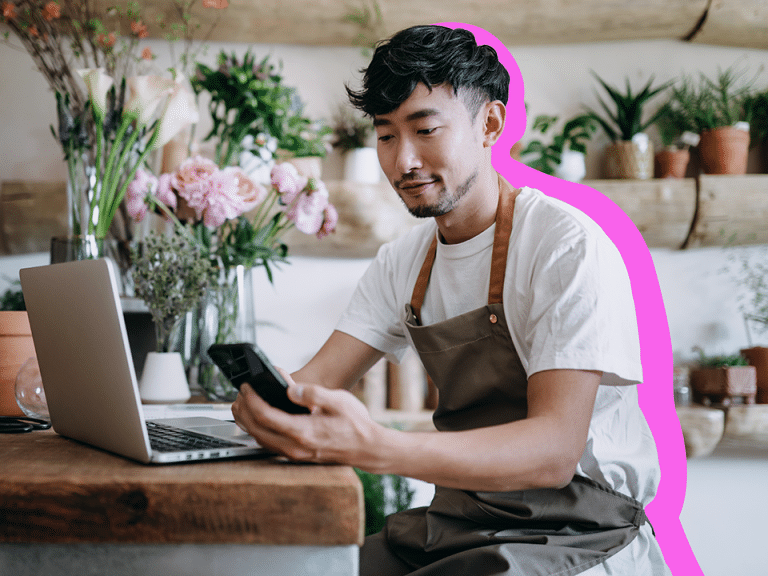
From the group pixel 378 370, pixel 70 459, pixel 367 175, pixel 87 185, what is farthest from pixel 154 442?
pixel 367 175

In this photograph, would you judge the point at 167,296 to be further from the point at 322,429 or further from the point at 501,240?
the point at 322,429

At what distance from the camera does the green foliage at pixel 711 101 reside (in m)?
2.48

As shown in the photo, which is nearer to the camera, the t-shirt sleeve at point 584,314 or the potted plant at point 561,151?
the t-shirt sleeve at point 584,314

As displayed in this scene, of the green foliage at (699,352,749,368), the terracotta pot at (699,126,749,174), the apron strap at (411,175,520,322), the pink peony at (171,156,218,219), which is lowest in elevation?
the green foliage at (699,352,749,368)

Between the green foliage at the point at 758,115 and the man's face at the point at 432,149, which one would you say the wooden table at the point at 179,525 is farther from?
the green foliage at the point at 758,115

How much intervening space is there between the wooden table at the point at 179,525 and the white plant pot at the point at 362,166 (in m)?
1.91

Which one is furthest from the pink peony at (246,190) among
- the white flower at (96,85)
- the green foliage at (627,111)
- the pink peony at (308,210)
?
the green foliage at (627,111)

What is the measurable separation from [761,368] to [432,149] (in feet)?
6.19

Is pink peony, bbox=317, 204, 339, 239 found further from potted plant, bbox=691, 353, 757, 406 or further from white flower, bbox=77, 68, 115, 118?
potted plant, bbox=691, 353, 757, 406

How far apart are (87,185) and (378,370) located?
1.17 metres

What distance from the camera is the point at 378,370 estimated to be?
237 centimetres

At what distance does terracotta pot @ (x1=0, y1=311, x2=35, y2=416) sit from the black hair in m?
0.73

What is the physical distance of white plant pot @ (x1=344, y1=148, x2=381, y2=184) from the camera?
7.93 ft

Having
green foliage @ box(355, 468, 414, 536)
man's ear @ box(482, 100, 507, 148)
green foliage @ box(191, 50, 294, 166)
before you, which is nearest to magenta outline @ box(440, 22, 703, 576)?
man's ear @ box(482, 100, 507, 148)
